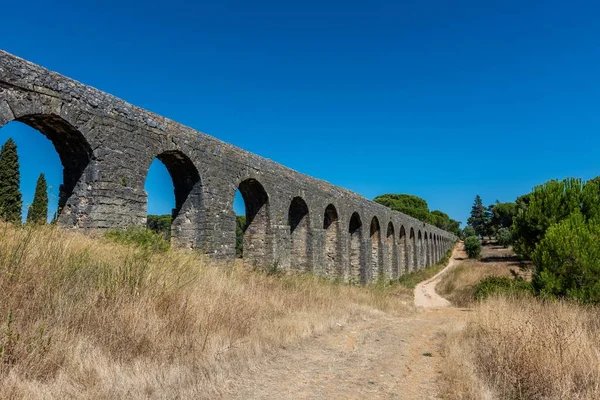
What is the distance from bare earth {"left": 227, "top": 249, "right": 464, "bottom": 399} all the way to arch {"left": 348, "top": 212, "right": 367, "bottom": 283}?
11.5m

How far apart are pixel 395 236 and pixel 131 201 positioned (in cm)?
1985

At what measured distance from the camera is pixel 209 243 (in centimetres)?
955

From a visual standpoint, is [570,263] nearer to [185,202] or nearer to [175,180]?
[185,202]

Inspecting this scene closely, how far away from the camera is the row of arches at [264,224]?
7273 millimetres

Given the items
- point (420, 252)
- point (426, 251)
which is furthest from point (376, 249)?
point (426, 251)

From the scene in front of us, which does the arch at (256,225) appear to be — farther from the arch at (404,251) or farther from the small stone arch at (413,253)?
the small stone arch at (413,253)

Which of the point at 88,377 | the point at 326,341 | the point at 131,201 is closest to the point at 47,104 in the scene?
the point at 131,201

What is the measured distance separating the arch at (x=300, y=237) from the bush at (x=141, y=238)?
717 cm

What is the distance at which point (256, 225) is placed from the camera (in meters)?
12.3

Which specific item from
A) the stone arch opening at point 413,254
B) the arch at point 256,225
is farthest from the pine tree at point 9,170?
the stone arch opening at point 413,254

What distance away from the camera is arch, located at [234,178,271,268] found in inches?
476

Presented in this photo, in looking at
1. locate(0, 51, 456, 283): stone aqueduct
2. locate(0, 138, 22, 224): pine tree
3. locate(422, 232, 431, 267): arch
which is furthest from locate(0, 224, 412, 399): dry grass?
locate(422, 232, 431, 267): arch

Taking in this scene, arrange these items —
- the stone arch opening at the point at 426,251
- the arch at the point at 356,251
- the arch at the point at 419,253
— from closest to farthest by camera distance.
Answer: the arch at the point at 356,251
the arch at the point at 419,253
the stone arch opening at the point at 426,251

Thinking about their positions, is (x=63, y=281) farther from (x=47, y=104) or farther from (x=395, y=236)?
(x=395, y=236)
